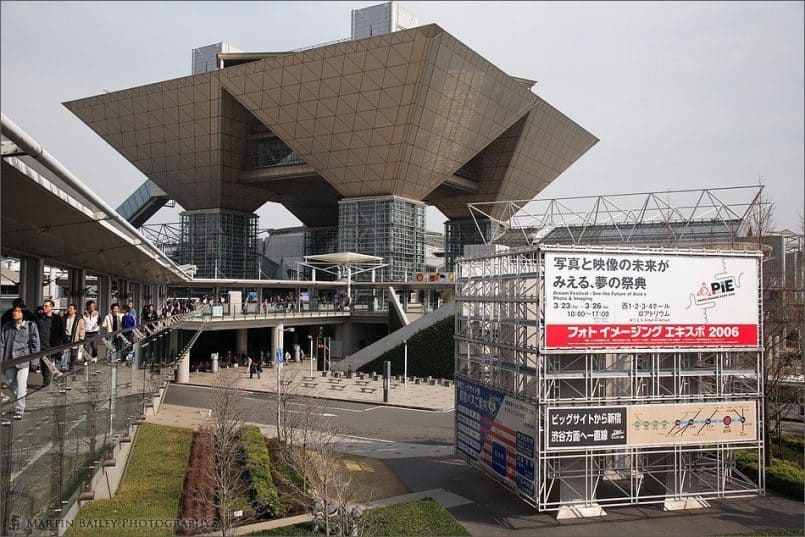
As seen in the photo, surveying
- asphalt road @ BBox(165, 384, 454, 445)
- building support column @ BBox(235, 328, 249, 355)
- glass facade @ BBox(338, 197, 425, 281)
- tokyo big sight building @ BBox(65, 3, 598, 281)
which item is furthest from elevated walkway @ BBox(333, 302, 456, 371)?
glass facade @ BBox(338, 197, 425, 281)

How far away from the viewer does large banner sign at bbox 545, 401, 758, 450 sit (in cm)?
1524

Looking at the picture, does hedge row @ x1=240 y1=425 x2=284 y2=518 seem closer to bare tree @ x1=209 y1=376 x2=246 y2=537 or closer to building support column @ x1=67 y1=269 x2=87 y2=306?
bare tree @ x1=209 y1=376 x2=246 y2=537

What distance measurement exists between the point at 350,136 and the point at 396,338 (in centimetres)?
1997

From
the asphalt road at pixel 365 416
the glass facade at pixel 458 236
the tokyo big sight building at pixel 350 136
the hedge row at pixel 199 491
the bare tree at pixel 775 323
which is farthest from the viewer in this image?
the glass facade at pixel 458 236

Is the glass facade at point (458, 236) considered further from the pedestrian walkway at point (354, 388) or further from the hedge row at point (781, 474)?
the hedge row at point (781, 474)

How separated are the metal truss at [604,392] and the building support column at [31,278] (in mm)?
13388

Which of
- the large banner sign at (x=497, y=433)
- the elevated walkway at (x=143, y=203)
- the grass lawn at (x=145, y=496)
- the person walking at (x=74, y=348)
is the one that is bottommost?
the grass lawn at (x=145, y=496)

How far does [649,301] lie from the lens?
52.6ft

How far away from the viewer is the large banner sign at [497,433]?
15.8 metres

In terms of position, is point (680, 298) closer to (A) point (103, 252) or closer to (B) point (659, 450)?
(B) point (659, 450)

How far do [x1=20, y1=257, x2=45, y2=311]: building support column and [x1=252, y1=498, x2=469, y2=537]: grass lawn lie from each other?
419 inches

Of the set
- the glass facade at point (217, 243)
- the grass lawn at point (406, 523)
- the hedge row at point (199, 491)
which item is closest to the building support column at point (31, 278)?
the hedge row at point (199, 491)

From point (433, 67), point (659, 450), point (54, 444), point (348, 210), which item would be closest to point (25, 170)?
point (54, 444)

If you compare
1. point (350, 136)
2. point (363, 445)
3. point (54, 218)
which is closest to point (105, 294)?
point (363, 445)
